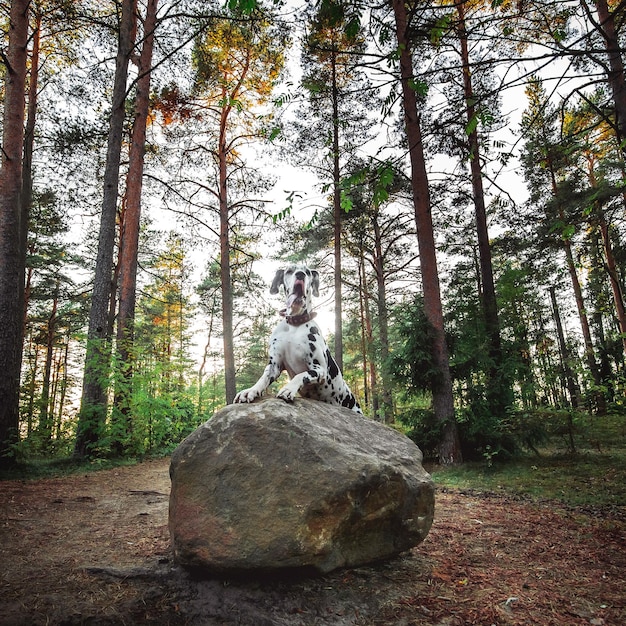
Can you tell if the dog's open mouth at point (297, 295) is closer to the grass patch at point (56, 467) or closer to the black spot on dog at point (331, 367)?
the black spot on dog at point (331, 367)

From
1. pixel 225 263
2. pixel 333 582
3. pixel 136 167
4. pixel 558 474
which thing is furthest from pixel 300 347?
pixel 225 263

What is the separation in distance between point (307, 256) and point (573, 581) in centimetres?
1480

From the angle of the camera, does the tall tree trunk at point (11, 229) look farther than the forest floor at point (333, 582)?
Yes

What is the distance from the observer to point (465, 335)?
388 inches

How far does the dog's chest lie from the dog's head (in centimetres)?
19

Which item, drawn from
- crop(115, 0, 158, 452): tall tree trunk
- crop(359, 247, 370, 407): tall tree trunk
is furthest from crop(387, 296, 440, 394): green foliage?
crop(359, 247, 370, 407): tall tree trunk

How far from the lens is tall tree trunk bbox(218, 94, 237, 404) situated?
580 inches

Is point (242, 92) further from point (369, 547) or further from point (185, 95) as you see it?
point (369, 547)

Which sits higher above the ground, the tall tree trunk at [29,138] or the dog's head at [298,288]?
the tall tree trunk at [29,138]

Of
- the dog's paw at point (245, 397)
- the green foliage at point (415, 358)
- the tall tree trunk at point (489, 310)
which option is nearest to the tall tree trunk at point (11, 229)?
the dog's paw at point (245, 397)

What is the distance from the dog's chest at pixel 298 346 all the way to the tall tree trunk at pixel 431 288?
5.54m

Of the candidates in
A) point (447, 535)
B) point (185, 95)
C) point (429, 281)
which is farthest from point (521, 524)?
point (185, 95)

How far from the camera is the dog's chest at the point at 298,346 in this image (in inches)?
159

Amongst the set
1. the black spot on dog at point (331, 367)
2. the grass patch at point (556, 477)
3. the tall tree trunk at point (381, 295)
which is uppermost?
the tall tree trunk at point (381, 295)
